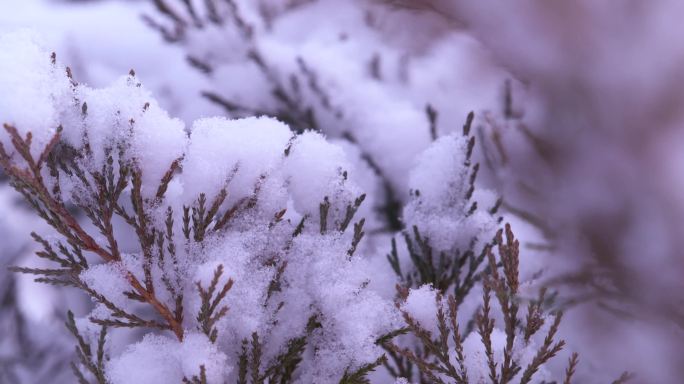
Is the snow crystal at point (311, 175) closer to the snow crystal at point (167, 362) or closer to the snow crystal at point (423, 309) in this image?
the snow crystal at point (423, 309)

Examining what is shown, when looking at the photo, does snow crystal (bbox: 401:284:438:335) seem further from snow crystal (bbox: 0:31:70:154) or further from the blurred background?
snow crystal (bbox: 0:31:70:154)

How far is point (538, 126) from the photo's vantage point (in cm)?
287

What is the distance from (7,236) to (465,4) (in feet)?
12.7

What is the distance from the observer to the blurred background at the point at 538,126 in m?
2.26

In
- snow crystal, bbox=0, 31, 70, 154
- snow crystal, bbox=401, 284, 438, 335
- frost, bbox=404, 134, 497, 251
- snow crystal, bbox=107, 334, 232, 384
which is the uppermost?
frost, bbox=404, 134, 497, 251

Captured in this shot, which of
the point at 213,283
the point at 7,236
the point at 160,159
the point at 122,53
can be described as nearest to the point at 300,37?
the point at 122,53

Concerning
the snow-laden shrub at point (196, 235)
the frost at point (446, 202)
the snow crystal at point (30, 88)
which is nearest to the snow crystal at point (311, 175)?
the snow-laden shrub at point (196, 235)

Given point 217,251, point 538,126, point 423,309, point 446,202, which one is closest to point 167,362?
point 217,251

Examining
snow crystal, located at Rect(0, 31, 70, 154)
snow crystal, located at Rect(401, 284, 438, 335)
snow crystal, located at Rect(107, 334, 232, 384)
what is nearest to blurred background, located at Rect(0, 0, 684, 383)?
snow crystal, located at Rect(0, 31, 70, 154)

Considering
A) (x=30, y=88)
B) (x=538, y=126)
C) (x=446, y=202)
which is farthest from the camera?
(x=538, y=126)

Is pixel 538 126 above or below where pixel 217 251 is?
above

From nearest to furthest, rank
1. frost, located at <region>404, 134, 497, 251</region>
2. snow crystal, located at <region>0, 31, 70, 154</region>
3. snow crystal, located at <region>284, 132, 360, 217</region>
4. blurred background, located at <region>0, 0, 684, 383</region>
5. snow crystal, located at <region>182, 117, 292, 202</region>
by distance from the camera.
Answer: snow crystal, located at <region>0, 31, 70, 154</region>
snow crystal, located at <region>182, 117, 292, 202</region>
snow crystal, located at <region>284, 132, 360, 217</region>
frost, located at <region>404, 134, 497, 251</region>
blurred background, located at <region>0, 0, 684, 383</region>

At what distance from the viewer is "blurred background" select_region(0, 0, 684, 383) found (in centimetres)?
226

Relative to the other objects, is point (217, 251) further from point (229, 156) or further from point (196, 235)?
point (229, 156)
